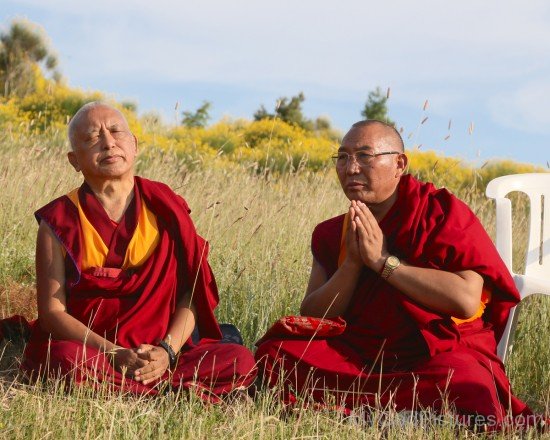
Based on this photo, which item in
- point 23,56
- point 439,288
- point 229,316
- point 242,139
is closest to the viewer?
point 439,288

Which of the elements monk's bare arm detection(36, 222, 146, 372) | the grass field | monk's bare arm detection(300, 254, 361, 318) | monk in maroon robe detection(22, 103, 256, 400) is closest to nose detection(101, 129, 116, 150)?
monk in maroon robe detection(22, 103, 256, 400)

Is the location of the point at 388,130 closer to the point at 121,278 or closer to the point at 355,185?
the point at 355,185

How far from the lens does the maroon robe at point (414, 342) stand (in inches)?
169

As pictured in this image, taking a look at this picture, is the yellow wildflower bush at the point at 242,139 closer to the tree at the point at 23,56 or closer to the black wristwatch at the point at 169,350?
the tree at the point at 23,56

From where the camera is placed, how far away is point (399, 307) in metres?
4.47

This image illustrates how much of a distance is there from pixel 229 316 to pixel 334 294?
5.37ft

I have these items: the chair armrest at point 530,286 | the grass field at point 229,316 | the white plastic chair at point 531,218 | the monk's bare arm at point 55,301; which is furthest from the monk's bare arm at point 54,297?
the white plastic chair at point 531,218

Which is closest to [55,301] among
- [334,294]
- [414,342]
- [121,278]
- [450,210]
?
[121,278]

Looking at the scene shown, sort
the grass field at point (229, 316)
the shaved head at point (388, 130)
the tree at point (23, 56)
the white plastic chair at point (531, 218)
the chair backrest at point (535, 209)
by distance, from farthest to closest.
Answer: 1. the tree at point (23, 56)
2. the chair backrest at point (535, 209)
3. the white plastic chair at point (531, 218)
4. the shaved head at point (388, 130)
5. the grass field at point (229, 316)

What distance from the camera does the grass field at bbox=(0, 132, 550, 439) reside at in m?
3.75

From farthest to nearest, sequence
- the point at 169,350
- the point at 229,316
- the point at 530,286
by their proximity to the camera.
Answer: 1. the point at 229,316
2. the point at 530,286
3. the point at 169,350

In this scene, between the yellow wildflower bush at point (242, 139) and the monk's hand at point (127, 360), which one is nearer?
the monk's hand at point (127, 360)

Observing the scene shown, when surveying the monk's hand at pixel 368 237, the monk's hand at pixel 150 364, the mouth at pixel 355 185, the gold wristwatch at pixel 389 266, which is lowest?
the monk's hand at pixel 150 364

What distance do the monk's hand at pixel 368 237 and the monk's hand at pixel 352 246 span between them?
0.06 ft
